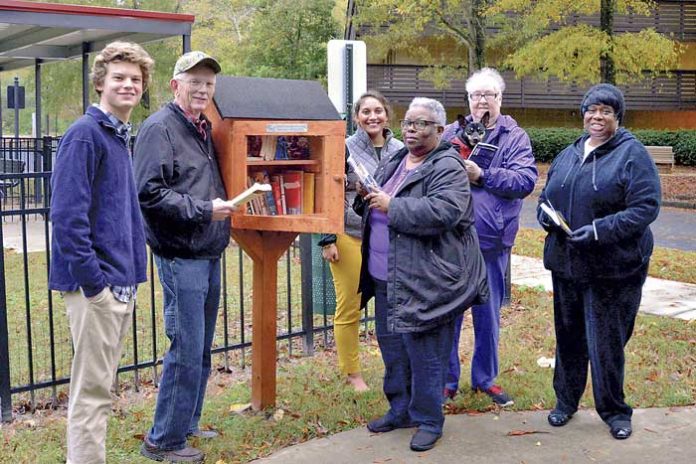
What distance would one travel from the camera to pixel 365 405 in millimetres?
5250

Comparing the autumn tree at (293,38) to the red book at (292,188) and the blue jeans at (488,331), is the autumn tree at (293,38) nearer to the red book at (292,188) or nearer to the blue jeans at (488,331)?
the blue jeans at (488,331)

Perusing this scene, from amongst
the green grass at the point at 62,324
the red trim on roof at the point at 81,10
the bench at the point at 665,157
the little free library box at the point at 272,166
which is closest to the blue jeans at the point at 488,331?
the little free library box at the point at 272,166

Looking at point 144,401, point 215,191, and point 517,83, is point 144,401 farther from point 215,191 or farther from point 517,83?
point 517,83

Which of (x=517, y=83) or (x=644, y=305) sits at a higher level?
(x=517, y=83)

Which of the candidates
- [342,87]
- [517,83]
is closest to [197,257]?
[342,87]

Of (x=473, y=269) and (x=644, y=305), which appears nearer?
(x=473, y=269)

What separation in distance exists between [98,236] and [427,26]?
24.5 metres

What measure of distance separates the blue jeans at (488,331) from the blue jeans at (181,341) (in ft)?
5.52

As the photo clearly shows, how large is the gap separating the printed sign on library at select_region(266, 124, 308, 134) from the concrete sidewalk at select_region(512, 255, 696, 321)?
4.48 metres

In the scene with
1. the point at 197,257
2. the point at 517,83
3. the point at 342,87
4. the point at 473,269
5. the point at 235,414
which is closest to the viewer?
the point at 197,257

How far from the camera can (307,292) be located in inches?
256

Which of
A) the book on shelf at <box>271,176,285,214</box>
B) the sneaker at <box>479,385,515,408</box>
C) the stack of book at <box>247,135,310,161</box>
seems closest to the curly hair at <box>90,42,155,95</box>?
the stack of book at <box>247,135,310,161</box>

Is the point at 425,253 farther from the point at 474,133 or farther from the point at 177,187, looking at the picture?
the point at 177,187

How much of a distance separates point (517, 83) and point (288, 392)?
85.8 feet
